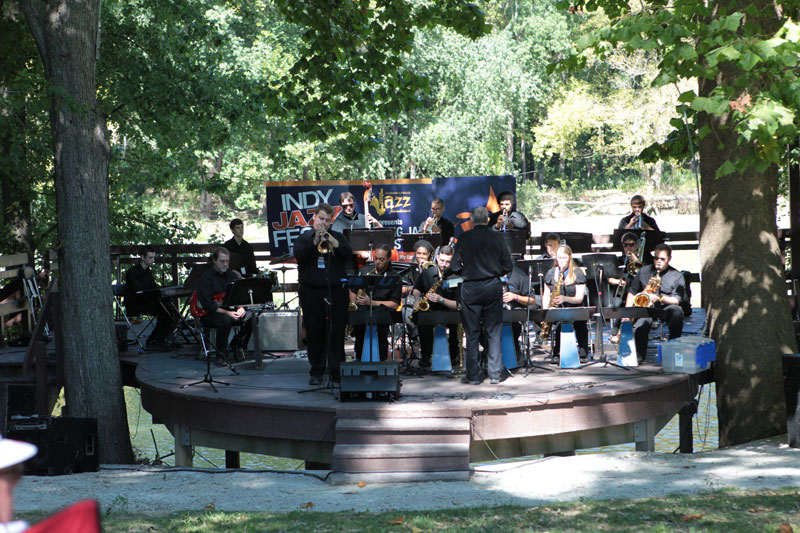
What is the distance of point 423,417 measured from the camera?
29.5 ft

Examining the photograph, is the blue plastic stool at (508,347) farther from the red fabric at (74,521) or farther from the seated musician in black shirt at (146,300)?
the red fabric at (74,521)

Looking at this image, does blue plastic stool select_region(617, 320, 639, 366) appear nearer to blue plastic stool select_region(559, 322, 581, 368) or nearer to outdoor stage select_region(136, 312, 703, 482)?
outdoor stage select_region(136, 312, 703, 482)

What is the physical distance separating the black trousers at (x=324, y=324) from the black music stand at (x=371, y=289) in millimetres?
199

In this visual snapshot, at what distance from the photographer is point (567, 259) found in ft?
37.3

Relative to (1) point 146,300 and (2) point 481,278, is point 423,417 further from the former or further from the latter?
(1) point 146,300

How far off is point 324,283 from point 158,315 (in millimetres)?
5062

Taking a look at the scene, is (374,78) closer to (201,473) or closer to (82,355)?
(82,355)

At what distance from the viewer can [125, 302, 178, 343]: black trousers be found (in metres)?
13.7

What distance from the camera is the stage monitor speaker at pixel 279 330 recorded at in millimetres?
12367

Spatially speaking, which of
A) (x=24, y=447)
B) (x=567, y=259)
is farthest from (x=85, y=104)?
(x=24, y=447)

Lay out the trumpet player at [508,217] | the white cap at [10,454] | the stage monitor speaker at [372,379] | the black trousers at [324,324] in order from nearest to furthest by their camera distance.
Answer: the white cap at [10,454] < the stage monitor speaker at [372,379] < the black trousers at [324,324] < the trumpet player at [508,217]

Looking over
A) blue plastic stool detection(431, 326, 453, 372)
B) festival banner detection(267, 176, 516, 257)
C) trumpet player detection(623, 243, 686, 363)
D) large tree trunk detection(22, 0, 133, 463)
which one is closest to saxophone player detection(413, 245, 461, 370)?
blue plastic stool detection(431, 326, 453, 372)

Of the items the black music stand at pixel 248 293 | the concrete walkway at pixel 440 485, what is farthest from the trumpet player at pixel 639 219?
the black music stand at pixel 248 293

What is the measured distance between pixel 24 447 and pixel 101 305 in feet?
28.6
